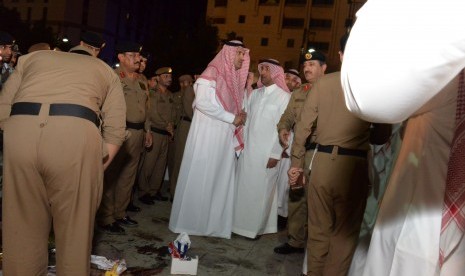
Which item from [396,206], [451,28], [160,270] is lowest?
[160,270]

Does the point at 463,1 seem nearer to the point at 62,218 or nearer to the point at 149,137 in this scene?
the point at 62,218

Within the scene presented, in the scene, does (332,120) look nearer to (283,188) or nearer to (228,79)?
(228,79)

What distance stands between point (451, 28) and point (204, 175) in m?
4.56

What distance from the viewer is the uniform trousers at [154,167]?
7039 millimetres

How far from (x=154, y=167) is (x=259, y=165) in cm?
251

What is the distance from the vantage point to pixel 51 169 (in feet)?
8.58

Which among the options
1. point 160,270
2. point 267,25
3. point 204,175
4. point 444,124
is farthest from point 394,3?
point 267,25

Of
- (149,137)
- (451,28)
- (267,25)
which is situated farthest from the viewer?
(267,25)

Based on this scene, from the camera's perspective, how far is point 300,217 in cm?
512

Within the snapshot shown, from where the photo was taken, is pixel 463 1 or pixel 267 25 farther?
pixel 267 25

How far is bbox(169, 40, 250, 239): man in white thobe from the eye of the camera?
5.14m

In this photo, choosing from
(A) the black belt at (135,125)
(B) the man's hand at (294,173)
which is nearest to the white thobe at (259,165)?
(A) the black belt at (135,125)

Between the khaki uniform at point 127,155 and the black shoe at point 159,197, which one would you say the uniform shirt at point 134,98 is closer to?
the khaki uniform at point 127,155

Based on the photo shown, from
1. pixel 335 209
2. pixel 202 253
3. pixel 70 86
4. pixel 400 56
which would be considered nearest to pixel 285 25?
pixel 202 253
